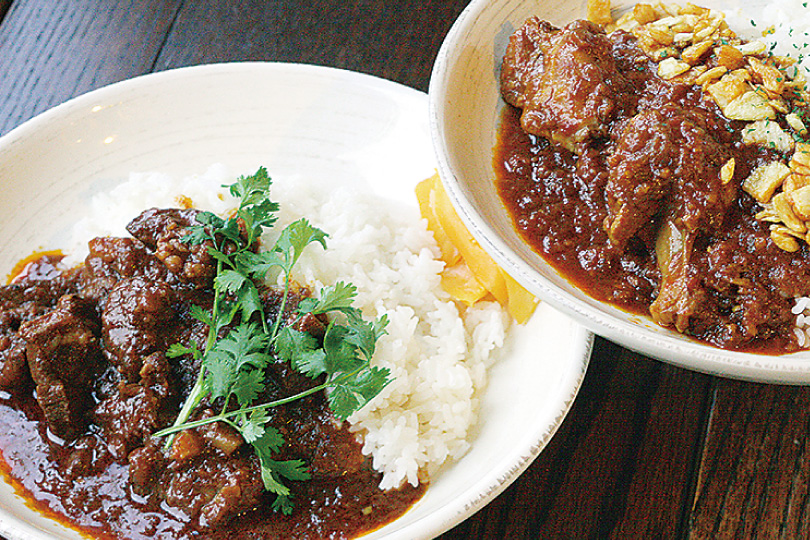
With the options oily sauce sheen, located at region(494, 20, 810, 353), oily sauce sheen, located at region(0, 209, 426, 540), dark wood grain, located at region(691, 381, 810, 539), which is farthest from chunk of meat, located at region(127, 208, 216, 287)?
dark wood grain, located at region(691, 381, 810, 539)

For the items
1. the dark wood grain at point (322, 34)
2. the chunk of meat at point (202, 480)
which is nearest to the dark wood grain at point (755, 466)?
the chunk of meat at point (202, 480)

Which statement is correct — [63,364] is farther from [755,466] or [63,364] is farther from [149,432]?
[755,466]

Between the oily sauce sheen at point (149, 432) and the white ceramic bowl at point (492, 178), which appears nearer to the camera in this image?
the white ceramic bowl at point (492, 178)

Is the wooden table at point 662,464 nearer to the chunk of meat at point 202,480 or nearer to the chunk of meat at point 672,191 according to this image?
the chunk of meat at point 672,191

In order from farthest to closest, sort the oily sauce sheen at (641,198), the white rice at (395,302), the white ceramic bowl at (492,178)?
the white rice at (395,302) → the oily sauce sheen at (641,198) → the white ceramic bowl at (492,178)

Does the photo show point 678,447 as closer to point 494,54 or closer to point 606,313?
point 606,313

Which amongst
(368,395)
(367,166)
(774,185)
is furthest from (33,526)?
(774,185)
